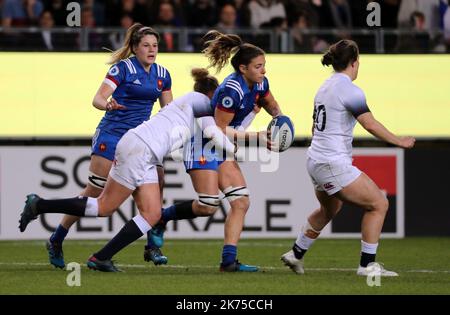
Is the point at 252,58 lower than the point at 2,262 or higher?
higher

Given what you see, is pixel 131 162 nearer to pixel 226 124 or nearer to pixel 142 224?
pixel 142 224

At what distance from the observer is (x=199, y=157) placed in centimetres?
990

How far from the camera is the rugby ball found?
986 centimetres

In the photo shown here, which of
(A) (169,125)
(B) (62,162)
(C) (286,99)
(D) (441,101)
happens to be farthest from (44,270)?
(D) (441,101)

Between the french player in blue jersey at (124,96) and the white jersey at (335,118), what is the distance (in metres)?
1.70

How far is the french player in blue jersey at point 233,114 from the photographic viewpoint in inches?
385

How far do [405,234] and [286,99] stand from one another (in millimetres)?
2166

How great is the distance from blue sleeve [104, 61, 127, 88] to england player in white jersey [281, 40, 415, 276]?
1.84 metres

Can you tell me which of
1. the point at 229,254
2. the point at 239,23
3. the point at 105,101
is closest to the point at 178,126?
the point at 105,101

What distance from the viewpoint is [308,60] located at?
14977 mm
